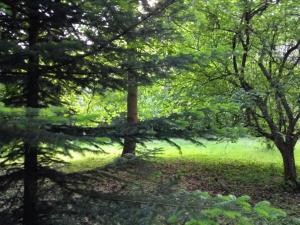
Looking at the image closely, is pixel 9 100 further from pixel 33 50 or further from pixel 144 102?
pixel 144 102

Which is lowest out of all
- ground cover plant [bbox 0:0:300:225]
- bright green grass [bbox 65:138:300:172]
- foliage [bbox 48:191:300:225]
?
bright green grass [bbox 65:138:300:172]

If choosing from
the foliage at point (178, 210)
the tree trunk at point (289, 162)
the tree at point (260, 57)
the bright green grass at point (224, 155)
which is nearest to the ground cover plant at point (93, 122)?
the foliage at point (178, 210)

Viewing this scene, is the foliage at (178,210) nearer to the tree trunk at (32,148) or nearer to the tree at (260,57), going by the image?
the tree trunk at (32,148)

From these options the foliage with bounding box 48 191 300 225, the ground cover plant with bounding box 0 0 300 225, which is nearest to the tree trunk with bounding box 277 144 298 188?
the ground cover plant with bounding box 0 0 300 225

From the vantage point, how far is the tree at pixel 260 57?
7695mm

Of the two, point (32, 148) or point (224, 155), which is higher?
point (32, 148)

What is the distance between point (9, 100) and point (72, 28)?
34.8 inches

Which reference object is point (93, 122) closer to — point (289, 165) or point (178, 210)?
point (178, 210)

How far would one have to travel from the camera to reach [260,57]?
822cm

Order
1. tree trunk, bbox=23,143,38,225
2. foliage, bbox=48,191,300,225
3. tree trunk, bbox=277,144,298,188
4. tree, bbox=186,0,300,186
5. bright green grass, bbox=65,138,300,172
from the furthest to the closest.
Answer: bright green grass, bbox=65,138,300,172, tree trunk, bbox=277,144,298,188, tree, bbox=186,0,300,186, tree trunk, bbox=23,143,38,225, foliage, bbox=48,191,300,225

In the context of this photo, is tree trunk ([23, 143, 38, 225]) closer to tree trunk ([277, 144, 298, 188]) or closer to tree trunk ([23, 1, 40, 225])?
tree trunk ([23, 1, 40, 225])

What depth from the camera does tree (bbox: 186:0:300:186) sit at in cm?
770

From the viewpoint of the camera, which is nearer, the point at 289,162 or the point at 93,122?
the point at 93,122

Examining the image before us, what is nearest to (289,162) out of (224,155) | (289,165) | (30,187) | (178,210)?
(289,165)
